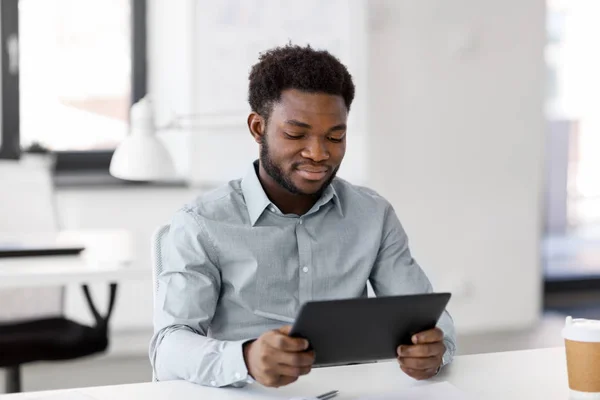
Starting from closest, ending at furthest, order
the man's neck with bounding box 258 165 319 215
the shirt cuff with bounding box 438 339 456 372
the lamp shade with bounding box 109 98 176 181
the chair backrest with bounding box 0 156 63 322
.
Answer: the shirt cuff with bounding box 438 339 456 372, the man's neck with bounding box 258 165 319 215, the lamp shade with bounding box 109 98 176 181, the chair backrest with bounding box 0 156 63 322

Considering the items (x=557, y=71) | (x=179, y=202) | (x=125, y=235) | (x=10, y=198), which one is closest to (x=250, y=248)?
(x=125, y=235)

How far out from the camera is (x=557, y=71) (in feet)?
16.2

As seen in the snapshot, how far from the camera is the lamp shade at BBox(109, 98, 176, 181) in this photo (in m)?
2.17

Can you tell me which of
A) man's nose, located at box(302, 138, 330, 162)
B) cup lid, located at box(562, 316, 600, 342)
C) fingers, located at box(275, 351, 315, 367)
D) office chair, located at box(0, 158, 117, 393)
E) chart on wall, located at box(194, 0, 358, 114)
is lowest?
office chair, located at box(0, 158, 117, 393)

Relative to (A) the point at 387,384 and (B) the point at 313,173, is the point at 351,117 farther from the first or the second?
(A) the point at 387,384

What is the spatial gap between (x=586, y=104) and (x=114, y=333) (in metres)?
2.90

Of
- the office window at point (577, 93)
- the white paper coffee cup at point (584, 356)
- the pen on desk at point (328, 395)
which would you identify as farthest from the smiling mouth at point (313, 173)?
the office window at point (577, 93)

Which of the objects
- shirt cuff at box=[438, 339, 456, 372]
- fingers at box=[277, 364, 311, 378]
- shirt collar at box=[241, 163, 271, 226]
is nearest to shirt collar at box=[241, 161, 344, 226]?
shirt collar at box=[241, 163, 271, 226]

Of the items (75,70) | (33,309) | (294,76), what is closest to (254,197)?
(294,76)

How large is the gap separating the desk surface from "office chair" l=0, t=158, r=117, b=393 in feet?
0.34

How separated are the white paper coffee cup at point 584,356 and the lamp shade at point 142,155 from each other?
1.17 m

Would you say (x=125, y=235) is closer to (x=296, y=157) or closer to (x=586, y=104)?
(x=296, y=157)

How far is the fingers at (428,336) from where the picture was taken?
1350 mm

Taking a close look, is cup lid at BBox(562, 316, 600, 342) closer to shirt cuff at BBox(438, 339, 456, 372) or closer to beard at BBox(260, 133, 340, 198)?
shirt cuff at BBox(438, 339, 456, 372)
